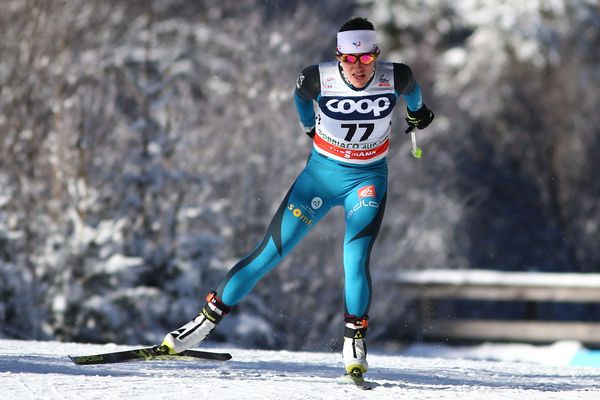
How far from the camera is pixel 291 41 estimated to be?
1538cm

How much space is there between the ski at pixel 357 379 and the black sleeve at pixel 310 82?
1457 mm

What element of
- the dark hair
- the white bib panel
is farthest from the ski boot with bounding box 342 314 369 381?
the dark hair

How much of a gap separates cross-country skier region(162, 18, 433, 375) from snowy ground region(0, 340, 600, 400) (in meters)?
0.31

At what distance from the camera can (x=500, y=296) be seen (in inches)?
499

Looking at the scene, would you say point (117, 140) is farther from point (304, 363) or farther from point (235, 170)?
point (304, 363)

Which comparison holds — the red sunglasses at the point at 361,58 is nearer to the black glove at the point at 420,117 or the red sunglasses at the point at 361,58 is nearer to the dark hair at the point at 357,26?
the dark hair at the point at 357,26

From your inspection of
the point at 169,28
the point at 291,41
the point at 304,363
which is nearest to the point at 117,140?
the point at 291,41

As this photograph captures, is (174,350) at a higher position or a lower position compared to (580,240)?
lower

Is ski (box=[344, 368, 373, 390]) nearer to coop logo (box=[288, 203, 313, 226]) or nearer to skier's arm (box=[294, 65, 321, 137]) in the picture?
coop logo (box=[288, 203, 313, 226])

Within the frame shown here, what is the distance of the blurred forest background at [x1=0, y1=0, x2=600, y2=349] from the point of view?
11.4 m

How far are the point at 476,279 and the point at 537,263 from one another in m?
6.07

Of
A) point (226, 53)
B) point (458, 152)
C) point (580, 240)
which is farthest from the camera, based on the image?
point (226, 53)

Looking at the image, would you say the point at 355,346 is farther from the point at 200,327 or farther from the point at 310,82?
the point at 310,82

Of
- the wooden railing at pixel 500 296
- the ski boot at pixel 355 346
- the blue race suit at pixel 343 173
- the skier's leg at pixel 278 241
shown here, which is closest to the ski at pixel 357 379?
the ski boot at pixel 355 346
